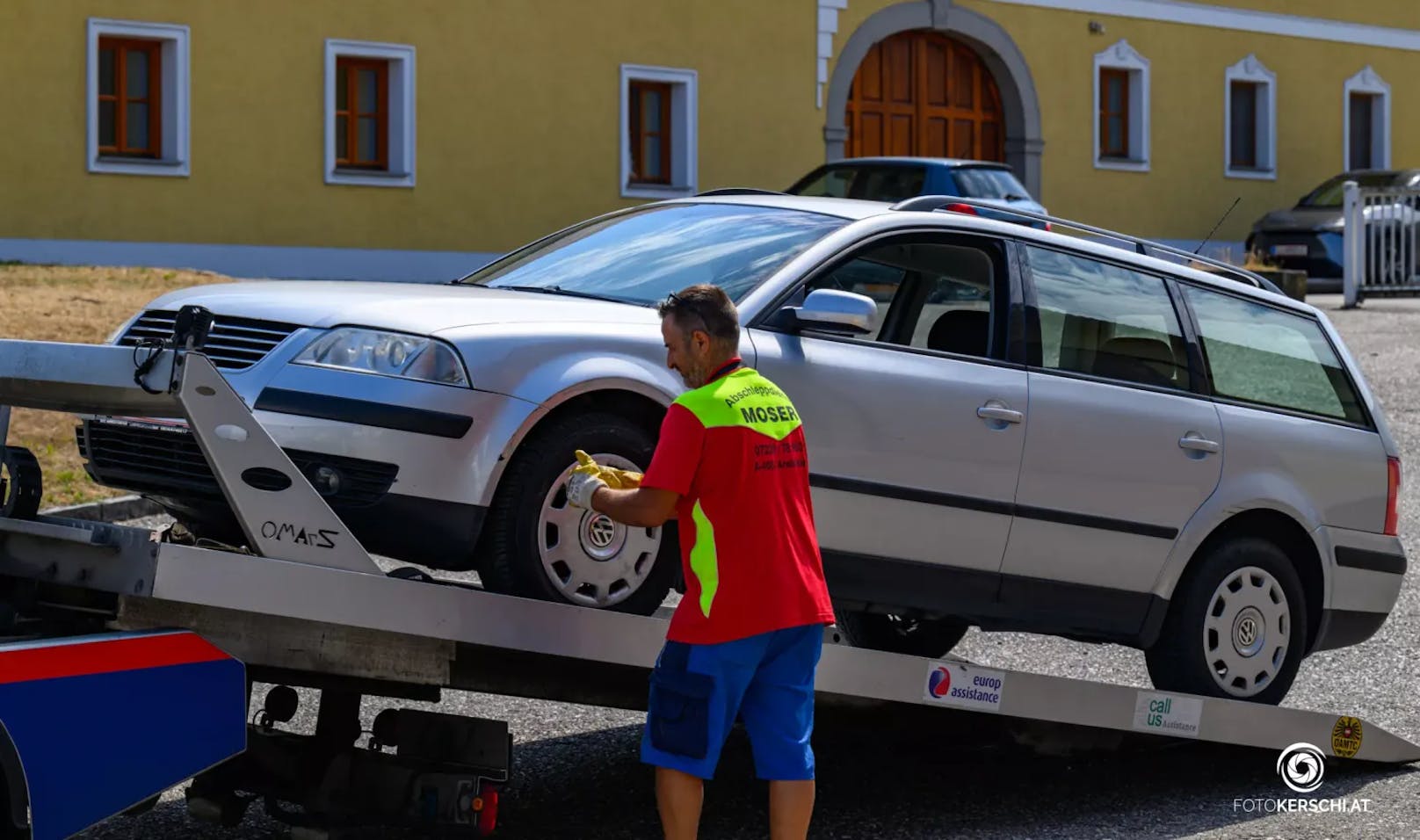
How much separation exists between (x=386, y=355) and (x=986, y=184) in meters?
17.0

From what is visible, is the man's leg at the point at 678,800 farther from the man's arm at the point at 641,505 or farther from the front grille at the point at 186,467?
the front grille at the point at 186,467

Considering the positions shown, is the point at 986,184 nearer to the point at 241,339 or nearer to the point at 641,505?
the point at 241,339

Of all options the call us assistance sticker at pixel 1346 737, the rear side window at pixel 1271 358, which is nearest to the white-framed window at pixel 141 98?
the rear side window at pixel 1271 358

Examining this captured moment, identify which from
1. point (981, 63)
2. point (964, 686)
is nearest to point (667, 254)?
point (964, 686)

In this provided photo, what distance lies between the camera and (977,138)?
28.4 m

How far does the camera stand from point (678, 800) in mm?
5023

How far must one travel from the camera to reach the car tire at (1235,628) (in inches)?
278

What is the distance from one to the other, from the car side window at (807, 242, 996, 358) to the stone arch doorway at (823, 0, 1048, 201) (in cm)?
1951

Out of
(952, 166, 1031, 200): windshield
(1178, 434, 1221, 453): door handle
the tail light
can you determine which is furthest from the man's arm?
(952, 166, 1031, 200): windshield

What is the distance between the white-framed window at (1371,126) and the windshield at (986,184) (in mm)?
13056

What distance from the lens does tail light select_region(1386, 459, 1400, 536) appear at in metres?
7.67

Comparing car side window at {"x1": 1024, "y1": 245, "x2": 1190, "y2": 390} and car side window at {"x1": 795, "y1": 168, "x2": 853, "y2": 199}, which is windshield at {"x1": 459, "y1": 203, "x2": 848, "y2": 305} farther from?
car side window at {"x1": 795, "y1": 168, "x2": 853, "y2": 199}

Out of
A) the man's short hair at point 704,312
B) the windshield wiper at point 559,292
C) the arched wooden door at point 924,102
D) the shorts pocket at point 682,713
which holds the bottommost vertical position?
the shorts pocket at point 682,713

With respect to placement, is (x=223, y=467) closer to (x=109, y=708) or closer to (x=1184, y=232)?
(x=109, y=708)
